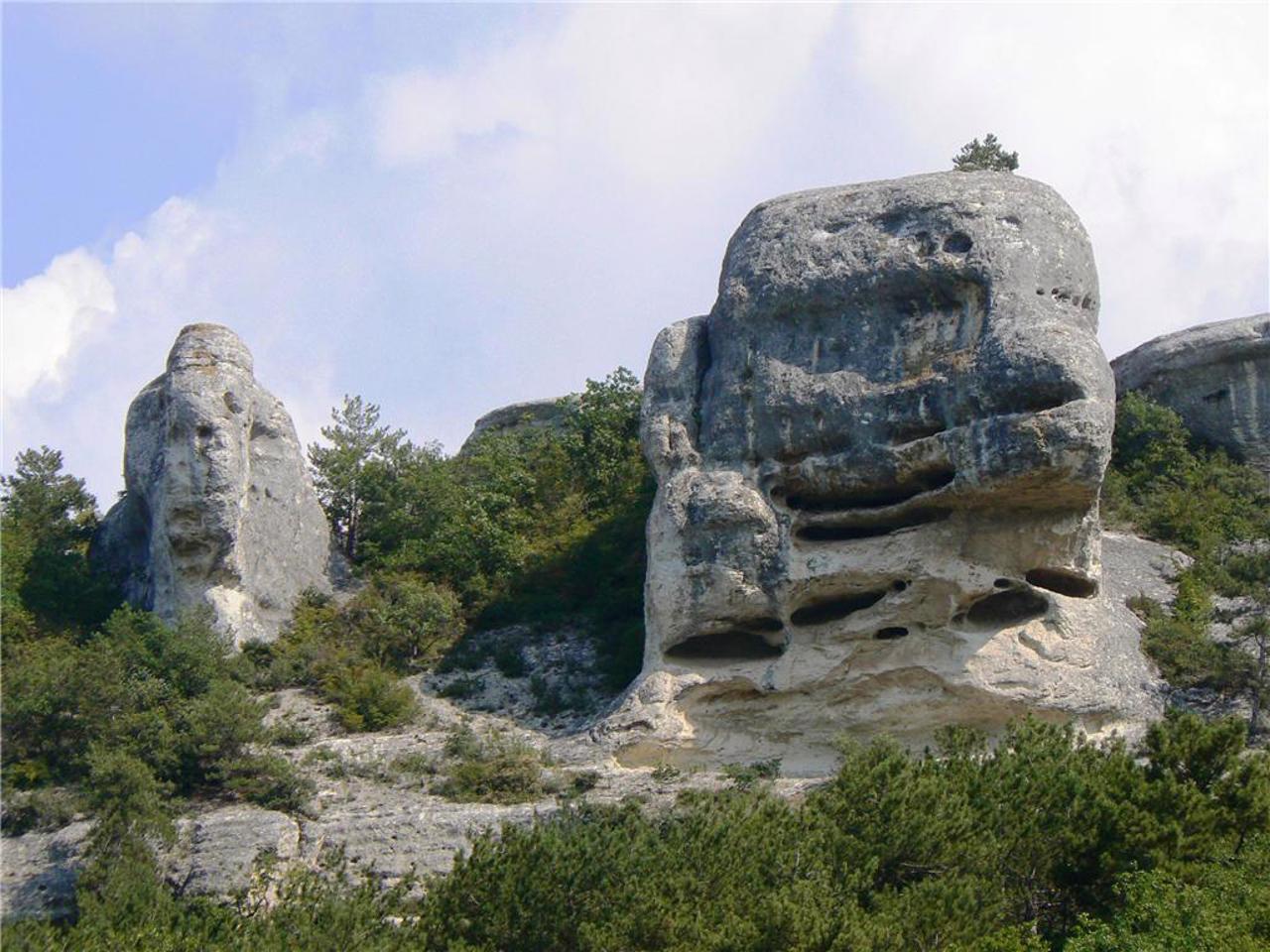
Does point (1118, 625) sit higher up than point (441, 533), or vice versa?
point (441, 533)

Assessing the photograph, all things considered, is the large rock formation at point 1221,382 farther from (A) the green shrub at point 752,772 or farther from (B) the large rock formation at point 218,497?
(B) the large rock formation at point 218,497

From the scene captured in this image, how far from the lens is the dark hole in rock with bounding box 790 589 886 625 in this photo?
88.6ft

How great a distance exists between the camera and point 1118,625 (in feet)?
86.6

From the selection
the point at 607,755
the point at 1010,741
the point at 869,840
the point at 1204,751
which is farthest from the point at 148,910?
the point at 1204,751

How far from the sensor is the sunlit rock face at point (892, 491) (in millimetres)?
25531

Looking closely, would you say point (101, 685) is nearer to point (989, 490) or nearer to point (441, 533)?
point (441, 533)

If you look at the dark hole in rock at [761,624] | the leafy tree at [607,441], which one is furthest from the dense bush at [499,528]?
the dark hole in rock at [761,624]

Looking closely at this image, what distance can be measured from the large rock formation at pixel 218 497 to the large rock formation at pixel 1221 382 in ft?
47.8

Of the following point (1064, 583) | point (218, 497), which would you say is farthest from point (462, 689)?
point (1064, 583)

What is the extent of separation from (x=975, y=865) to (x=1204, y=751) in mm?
2735

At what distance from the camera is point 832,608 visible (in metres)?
27.3

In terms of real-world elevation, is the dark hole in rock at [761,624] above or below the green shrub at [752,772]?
above

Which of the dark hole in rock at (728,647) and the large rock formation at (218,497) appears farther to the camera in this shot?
the large rock formation at (218,497)

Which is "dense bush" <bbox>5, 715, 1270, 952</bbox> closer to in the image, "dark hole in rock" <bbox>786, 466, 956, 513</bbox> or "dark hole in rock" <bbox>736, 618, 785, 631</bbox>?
"dark hole in rock" <bbox>736, 618, 785, 631</bbox>
